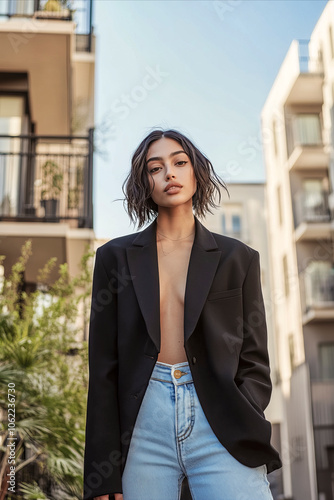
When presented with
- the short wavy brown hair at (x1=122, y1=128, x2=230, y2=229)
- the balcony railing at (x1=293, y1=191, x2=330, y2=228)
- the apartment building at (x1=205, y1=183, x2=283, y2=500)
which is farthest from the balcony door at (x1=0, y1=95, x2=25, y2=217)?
the apartment building at (x1=205, y1=183, x2=283, y2=500)

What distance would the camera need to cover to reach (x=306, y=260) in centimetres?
2158

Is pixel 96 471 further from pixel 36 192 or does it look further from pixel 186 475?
pixel 36 192

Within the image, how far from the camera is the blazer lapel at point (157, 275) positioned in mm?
2084

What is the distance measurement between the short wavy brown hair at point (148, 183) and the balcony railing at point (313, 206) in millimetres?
19383

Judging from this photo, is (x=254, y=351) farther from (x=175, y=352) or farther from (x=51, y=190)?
(x=51, y=190)

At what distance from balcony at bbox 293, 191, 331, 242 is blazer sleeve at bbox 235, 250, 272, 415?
19.2 m

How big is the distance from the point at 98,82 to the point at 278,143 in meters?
11.4

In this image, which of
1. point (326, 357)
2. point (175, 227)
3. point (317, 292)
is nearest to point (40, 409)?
point (175, 227)

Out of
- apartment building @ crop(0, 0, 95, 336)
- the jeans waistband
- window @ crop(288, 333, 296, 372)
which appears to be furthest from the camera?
window @ crop(288, 333, 296, 372)

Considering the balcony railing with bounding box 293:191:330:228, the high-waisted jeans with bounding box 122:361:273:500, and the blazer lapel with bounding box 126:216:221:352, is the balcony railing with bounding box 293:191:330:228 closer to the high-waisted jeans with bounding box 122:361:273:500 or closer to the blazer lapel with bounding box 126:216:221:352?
the blazer lapel with bounding box 126:216:221:352

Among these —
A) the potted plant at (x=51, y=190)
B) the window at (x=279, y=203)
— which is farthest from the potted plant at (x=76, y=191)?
the window at (x=279, y=203)

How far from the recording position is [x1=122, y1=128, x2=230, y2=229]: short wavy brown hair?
91.1 inches

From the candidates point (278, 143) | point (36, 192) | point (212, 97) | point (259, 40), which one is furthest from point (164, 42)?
point (278, 143)

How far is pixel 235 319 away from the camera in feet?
7.10
